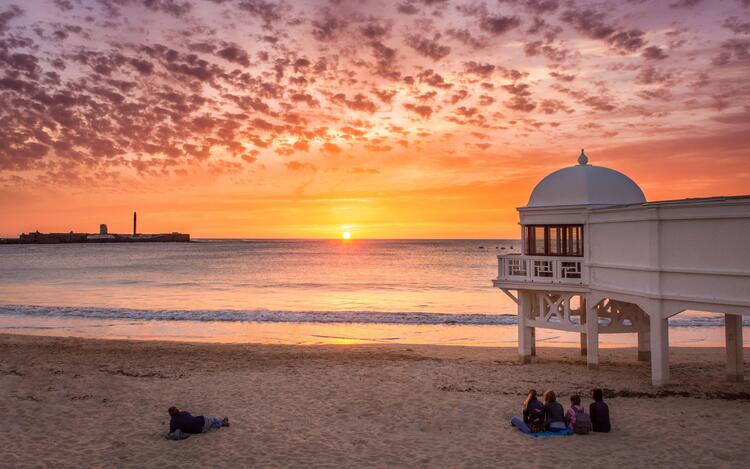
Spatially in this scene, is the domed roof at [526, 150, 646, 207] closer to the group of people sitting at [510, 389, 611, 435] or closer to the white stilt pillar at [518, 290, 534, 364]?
the white stilt pillar at [518, 290, 534, 364]

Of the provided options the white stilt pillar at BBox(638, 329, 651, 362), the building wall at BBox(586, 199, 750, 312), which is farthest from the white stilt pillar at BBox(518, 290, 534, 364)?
the white stilt pillar at BBox(638, 329, 651, 362)

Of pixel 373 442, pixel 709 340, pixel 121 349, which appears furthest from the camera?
pixel 709 340

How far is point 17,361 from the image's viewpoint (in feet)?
69.0

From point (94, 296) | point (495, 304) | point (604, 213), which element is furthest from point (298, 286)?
point (604, 213)

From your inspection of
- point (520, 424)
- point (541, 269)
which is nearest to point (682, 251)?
point (541, 269)

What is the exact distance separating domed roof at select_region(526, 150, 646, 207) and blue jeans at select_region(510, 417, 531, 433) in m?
8.33

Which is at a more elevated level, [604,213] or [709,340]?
[604,213]

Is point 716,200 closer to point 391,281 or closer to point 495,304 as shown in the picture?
point 495,304

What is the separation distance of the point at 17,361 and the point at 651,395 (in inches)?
861

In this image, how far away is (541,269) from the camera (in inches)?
773

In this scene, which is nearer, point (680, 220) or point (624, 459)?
point (624, 459)

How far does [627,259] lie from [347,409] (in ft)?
30.2

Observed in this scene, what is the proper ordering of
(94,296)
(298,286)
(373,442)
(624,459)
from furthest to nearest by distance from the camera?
(298,286), (94,296), (373,442), (624,459)

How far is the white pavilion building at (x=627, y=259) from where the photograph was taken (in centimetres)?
1365
